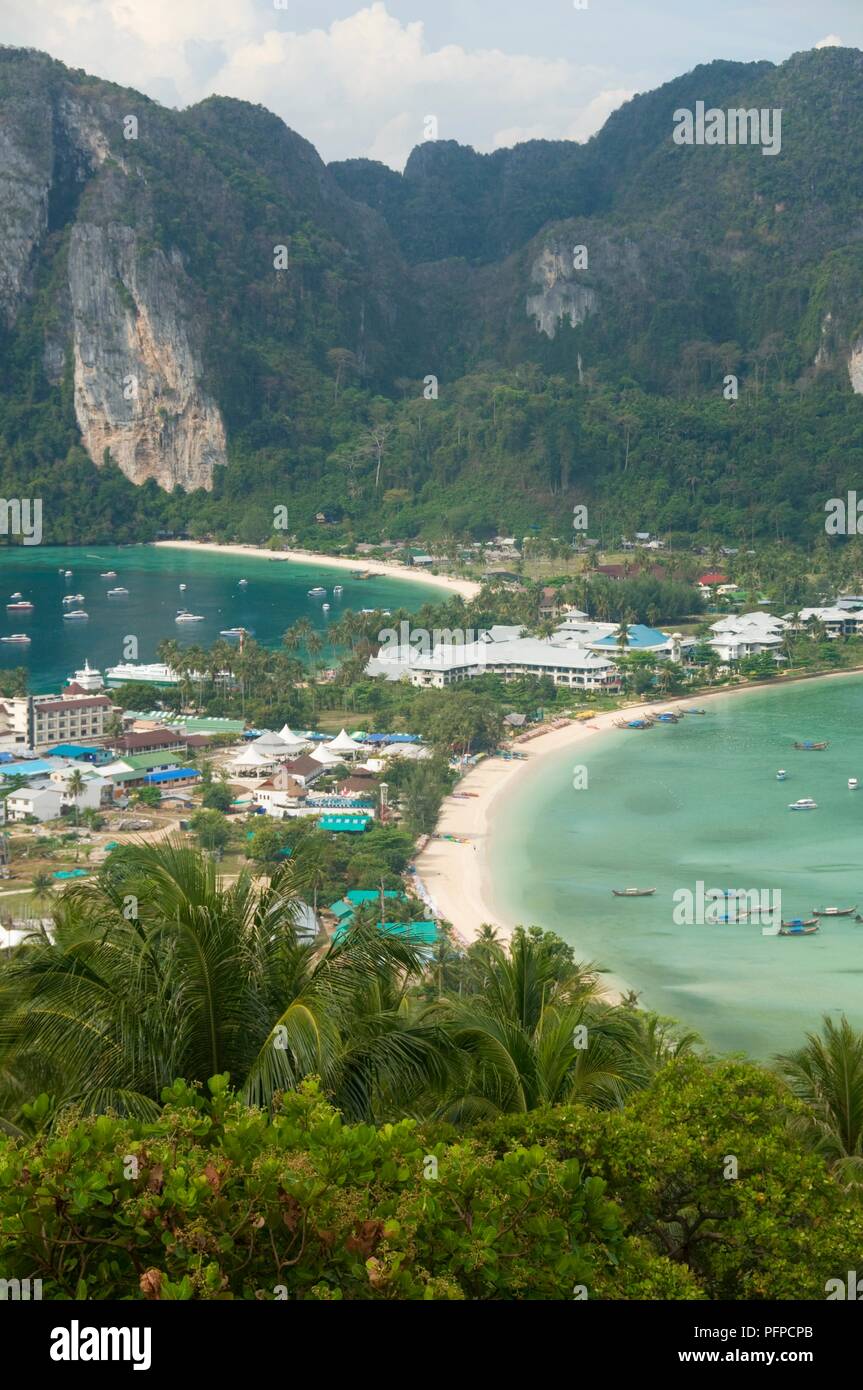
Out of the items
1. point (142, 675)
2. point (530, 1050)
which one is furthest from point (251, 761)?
point (530, 1050)

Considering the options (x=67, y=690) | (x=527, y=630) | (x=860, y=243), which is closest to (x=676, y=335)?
(x=860, y=243)

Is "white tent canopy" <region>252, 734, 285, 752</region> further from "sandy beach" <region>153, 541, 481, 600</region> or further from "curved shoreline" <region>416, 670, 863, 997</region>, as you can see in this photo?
"sandy beach" <region>153, 541, 481, 600</region>

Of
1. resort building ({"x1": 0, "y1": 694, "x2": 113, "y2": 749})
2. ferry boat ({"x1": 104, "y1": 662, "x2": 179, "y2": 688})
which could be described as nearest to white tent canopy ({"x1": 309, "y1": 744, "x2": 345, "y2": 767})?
resort building ({"x1": 0, "y1": 694, "x2": 113, "y2": 749})

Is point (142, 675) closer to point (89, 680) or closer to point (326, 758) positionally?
point (89, 680)

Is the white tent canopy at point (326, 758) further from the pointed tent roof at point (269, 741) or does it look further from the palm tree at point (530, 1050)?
the palm tree at point (530, 1050)

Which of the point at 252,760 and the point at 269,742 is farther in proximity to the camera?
the point at 269,742

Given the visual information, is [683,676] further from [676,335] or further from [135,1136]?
[676,335]
